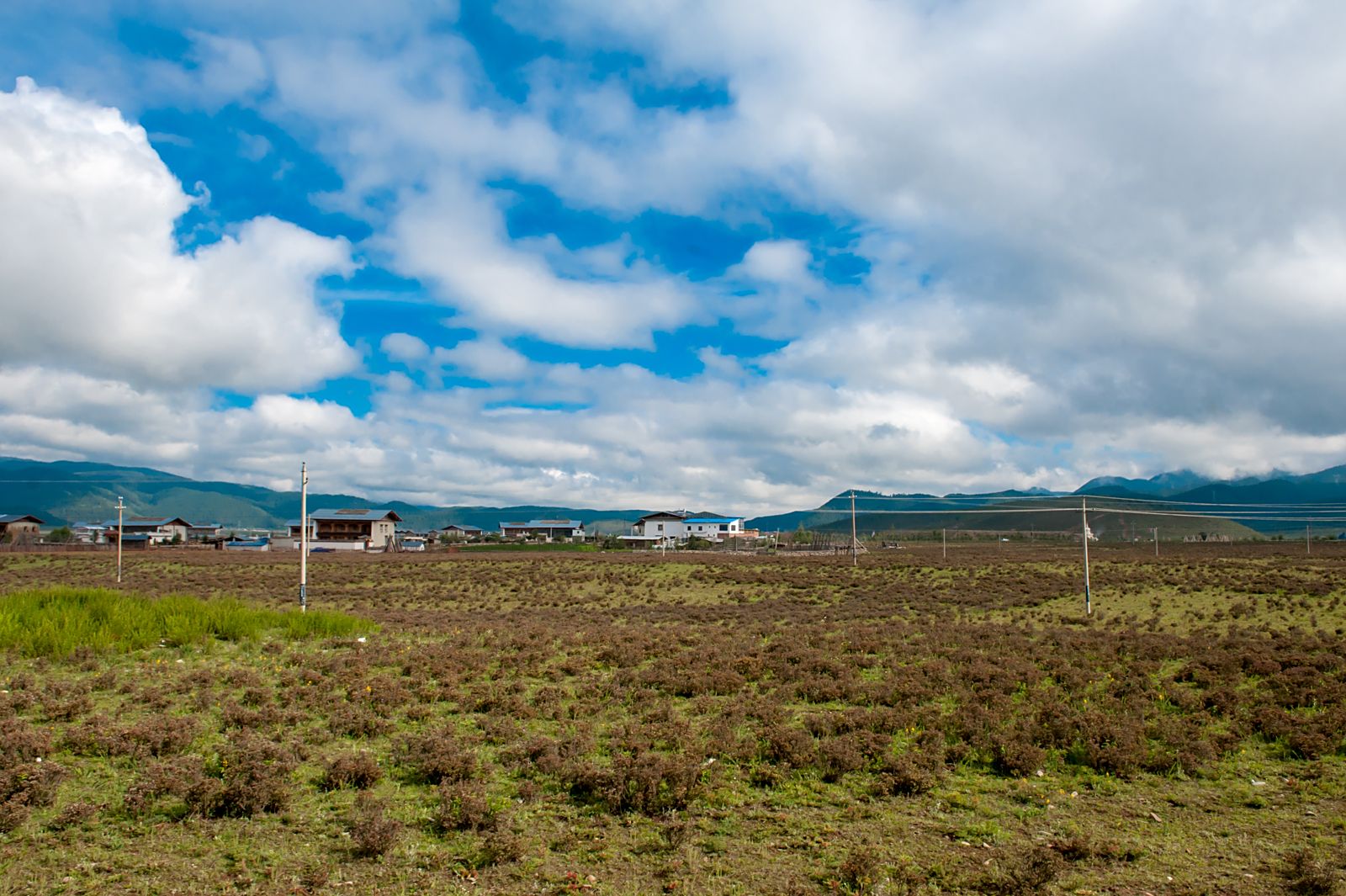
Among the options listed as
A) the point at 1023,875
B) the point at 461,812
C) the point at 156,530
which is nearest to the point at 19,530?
the point at 156,530

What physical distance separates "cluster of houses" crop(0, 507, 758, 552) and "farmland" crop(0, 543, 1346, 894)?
292 feet

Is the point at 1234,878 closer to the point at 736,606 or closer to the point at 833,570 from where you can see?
the point at 736,606

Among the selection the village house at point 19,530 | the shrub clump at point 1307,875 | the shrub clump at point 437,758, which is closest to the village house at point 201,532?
the village house at point 19,530

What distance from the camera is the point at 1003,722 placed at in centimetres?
1270

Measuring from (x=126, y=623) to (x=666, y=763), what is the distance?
50.0 ft

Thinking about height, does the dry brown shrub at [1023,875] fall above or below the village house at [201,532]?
above

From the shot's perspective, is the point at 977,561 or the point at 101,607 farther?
the point at 977,561

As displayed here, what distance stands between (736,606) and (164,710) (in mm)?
26015

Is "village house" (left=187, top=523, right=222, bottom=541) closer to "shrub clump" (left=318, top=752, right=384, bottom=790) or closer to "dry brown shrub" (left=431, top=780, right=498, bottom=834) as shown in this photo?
"shrub clump" (left=318, top=752, right=384, bottom=790)

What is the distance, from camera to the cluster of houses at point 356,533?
371ft

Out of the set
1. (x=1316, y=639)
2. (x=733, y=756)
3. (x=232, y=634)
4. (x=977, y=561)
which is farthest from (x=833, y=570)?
(x=733, y=756)

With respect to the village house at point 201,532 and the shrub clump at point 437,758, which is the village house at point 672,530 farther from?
the shrub clump at point 437,758

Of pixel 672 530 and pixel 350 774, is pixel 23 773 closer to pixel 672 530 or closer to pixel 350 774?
pixel 350 774

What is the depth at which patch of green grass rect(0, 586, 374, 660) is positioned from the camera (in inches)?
669
